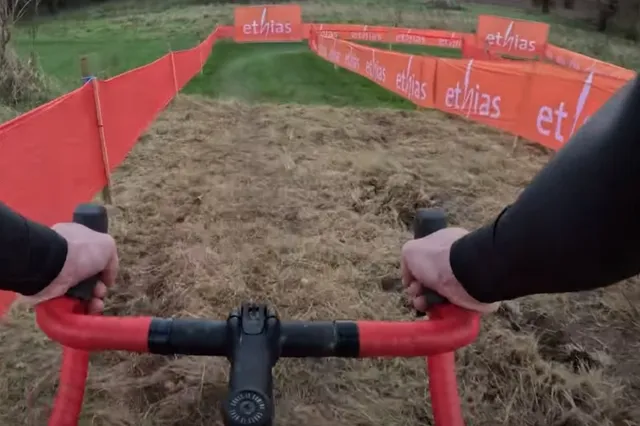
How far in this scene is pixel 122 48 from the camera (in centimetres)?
2619

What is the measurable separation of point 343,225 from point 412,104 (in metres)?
8.25

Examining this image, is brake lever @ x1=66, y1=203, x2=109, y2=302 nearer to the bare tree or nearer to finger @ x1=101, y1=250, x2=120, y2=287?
finger @ x1=101, y1=250, x2=120, y2=287

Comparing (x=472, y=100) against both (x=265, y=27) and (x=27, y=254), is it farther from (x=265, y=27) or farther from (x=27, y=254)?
(x=265, y=27)

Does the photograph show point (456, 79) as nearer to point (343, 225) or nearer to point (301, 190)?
point (301, 190)

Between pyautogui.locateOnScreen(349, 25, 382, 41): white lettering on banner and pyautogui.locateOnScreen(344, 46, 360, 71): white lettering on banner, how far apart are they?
37.5 feet

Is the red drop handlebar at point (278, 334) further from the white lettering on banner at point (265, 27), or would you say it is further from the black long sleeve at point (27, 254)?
the white lettering on banner at point (265, 27)

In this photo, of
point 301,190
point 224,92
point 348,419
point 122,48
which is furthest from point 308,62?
point 348,419

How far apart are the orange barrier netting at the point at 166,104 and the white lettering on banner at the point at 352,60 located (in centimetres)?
4

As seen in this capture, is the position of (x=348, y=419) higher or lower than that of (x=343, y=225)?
higher

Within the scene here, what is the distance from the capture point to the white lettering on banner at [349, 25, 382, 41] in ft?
97.8

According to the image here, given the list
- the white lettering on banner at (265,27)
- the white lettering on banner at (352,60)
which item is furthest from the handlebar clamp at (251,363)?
the white lettering on banner at (265,27)

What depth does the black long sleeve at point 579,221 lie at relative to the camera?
1089 millimetres

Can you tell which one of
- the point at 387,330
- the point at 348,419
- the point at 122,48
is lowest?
the point at 122,48

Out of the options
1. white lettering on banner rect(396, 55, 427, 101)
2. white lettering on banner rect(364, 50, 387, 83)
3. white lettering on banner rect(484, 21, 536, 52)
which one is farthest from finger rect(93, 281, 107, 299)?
white lettering on banner rect(484, 21, 536, 52)
